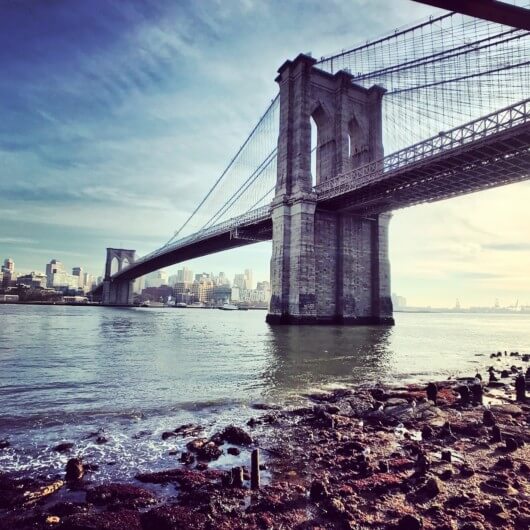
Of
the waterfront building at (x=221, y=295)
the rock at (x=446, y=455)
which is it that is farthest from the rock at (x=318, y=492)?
the waterfront building at (x=221, y=295)

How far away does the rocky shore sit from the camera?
3.99m

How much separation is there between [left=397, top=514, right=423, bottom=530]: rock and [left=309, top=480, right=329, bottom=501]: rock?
906 millimetres

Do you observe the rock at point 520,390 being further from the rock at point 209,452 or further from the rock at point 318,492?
the rock at point 209,452

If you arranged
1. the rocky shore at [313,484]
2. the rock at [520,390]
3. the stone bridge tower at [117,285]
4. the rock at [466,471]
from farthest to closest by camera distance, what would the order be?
the stone bridge tower at [117,285]
the rock at [520,390]
the rock at [466,471]
the rocky shore at [313,484]

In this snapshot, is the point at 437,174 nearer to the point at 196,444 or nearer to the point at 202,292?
the point at 196,444

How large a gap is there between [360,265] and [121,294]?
3523 inches

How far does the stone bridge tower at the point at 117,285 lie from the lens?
362 ft

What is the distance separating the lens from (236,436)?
6.52 metres

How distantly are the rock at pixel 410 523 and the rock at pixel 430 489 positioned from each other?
73 centimetres

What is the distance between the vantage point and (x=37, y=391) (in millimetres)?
10289

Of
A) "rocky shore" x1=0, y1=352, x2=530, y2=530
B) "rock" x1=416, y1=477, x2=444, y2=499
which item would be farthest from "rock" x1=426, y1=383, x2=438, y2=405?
"rock" x1=416, y1=477, x2=444, y2=499

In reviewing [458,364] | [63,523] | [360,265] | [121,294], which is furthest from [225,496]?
[121,294]

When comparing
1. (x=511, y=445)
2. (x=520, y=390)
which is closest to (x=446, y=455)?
(x=511, y=445)

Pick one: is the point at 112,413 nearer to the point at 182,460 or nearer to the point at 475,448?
the point at 182,460
